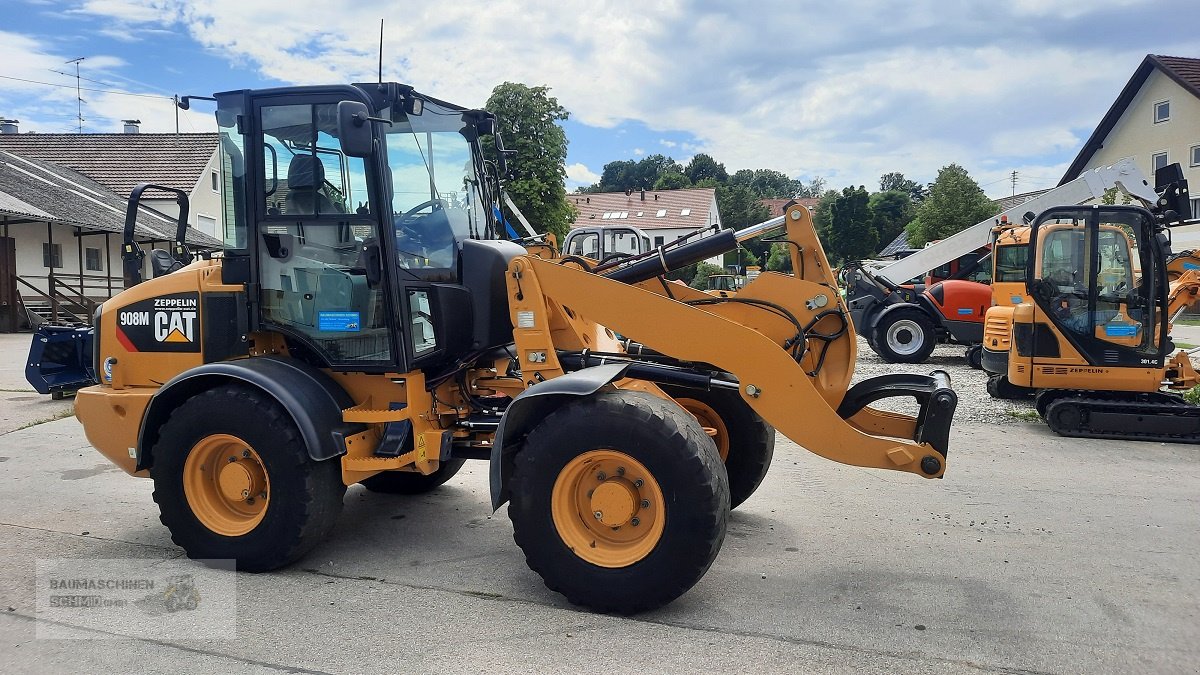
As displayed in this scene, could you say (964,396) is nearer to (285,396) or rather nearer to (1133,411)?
(1133,411)

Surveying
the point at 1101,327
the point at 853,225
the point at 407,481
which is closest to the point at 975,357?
the point at 1101,327

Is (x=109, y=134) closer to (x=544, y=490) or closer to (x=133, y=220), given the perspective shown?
(x=133, y=220)

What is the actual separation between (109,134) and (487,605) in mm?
35259

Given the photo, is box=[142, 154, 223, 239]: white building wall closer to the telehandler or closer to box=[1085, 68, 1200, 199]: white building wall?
the telehandler

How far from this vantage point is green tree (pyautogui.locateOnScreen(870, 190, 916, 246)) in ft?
182

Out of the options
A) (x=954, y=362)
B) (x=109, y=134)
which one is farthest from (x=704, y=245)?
(x=109, y=134)

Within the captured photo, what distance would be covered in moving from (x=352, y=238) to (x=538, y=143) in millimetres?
19117

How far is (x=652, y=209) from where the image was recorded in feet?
→ 210

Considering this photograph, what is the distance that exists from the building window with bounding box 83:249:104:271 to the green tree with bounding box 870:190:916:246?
1744 inches

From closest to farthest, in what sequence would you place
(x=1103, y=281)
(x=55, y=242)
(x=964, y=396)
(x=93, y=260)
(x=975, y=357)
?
1. (x=1103, y=281)
2. (x=964, y=396)
3. (x=975, y=357)
4. (x=55, y=242)
5. (x=93, y=260)

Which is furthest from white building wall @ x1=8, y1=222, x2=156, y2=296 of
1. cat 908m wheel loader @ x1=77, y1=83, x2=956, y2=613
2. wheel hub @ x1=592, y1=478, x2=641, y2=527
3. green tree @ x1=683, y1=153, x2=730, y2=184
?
green tree @ x1=683, y1=153, x2=730, y2=184

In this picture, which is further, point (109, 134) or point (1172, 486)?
point (109, 134)

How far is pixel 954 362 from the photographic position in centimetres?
1525

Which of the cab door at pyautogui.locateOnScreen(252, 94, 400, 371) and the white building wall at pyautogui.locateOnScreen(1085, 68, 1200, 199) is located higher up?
the white building wall at pyautogui.locateOnScreen(1085, 68, 1200, 199)
